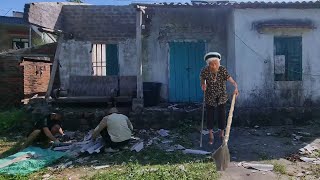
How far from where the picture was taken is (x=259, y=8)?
10062mm

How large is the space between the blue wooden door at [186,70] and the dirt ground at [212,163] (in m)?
3.26

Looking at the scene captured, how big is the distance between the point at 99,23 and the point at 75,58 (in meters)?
1.62

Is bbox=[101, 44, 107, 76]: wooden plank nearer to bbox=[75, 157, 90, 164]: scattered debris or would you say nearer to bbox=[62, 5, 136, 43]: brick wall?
bbox=[62, 5, 136, 43]: brick wall

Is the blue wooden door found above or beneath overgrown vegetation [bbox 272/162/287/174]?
above

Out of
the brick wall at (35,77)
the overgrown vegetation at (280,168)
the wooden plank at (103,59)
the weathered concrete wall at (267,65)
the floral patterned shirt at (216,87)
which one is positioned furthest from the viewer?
the brick wall at (35,77)

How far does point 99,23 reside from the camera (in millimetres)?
13172

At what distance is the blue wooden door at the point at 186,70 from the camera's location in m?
11.9

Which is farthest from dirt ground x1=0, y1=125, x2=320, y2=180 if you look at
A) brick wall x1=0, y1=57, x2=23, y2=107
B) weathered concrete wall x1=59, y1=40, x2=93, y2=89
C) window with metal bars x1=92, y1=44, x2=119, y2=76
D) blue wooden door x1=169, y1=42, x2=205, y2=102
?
window with metal bars x1=92, y1=44, x2=119, y2=76

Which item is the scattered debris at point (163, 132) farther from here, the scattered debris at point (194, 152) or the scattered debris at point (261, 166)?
the scattered debris at point (261, 166)

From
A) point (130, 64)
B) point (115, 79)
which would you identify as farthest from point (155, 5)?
point (130, 64)

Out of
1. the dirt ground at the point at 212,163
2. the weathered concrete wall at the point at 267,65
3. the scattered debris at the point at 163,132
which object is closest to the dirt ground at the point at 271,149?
the dirt ground at the point at 212,163

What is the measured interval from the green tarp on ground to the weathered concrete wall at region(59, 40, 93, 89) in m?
5.86

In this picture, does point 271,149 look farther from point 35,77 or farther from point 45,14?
point 35,77

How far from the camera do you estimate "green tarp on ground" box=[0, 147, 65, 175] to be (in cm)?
627
